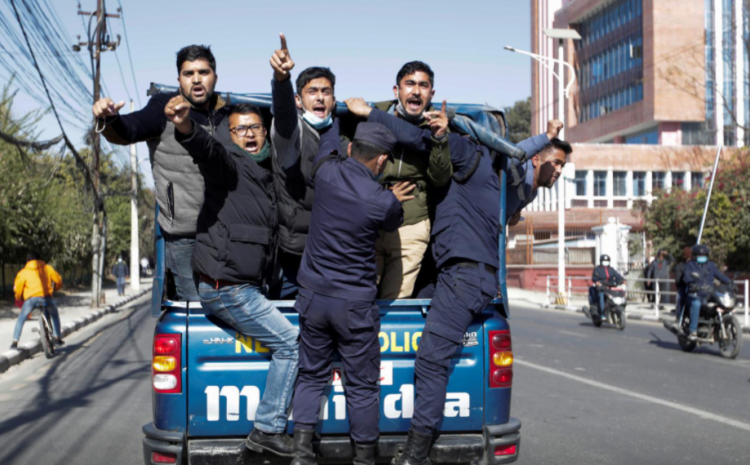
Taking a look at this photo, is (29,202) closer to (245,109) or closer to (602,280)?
(602,280)

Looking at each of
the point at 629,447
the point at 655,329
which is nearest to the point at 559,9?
the point at 655,329

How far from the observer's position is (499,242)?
16.2ft

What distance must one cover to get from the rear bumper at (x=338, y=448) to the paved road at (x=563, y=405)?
64.0 inches

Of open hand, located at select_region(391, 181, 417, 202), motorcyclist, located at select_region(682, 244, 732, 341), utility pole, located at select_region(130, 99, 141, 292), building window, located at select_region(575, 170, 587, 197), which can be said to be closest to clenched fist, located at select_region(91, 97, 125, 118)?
open hand, located at select_region(391, 181, 417, 202)

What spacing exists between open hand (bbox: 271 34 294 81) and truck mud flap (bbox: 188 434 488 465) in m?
1.91

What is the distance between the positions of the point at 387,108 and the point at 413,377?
67.4 inches

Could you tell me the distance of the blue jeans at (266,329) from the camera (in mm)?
4309

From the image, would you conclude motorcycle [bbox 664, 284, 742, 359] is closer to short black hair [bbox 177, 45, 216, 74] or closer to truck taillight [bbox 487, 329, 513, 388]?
truck taillight [bbox 487, 329, 513, 388]

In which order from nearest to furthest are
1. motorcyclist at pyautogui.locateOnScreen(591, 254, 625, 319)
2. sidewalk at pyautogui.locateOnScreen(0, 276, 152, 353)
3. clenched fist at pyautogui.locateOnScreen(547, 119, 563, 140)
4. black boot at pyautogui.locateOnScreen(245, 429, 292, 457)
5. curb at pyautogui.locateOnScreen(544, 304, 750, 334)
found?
1. black boot at pyautogui.locateOnScreen(245, 429, 292, 457)
2. clenched fist at pyautogui.locateOnScreen(547, 119, 563, 140)
3. sidewalk at pyautogui.locateOnScreen(0, 276, 152, 353)
4. curb at pyautogui.locateOnScreen(544, 304, 750, 334)
5. motorcyclist at pyautogui.locateOnScreen(591, 254, 625, 319)

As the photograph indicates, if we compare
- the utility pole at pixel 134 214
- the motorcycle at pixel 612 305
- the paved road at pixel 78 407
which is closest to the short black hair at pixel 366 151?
the paved road at pixel 78 407

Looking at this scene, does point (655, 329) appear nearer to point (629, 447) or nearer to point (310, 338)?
point (629, 447)

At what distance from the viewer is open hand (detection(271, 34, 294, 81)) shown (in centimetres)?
421

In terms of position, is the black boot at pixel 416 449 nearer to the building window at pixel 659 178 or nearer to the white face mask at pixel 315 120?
the white face mask at pixel 315 120

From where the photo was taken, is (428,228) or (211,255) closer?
(211,255)
